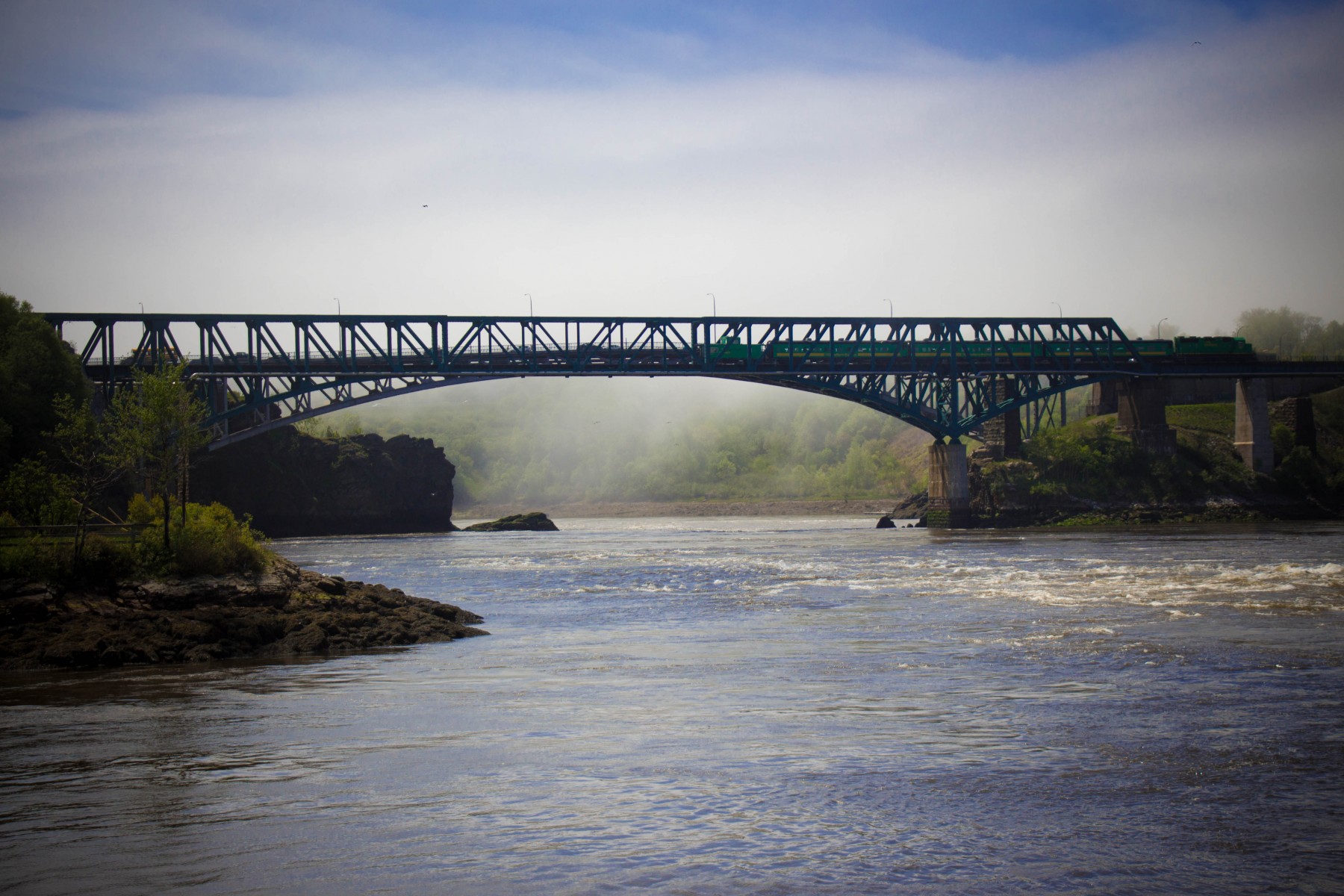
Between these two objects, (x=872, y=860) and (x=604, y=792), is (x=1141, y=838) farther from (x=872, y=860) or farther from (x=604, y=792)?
(x=604, y=792)

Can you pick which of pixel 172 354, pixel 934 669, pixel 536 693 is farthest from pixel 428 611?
pixel 172 354

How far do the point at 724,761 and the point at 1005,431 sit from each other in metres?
93.1

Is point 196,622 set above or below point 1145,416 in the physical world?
below

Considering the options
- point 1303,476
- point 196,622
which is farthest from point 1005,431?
point 196,622

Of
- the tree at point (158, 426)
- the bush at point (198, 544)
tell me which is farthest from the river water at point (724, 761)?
the tree at point (158, 426)

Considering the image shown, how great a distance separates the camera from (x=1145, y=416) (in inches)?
3959

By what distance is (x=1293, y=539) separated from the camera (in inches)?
2414

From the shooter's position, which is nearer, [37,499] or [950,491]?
[37,499]

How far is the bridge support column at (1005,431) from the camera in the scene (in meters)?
102

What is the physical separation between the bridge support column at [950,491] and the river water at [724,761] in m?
64.6

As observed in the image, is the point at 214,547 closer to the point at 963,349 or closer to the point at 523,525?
the point at 963,349

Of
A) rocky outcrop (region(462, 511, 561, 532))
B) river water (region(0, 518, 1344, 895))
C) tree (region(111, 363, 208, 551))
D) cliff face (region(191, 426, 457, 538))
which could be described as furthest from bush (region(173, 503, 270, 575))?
rocky outcrop (region(462, 511, 561, 532))

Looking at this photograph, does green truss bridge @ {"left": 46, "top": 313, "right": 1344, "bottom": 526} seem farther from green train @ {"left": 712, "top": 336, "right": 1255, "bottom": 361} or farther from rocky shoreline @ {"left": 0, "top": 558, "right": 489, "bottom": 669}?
rocky shoreline @ {"left": 0, "top": 558, "right": 489, "bottom": 669}

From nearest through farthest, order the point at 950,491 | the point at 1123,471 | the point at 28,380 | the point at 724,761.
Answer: the point at 724,761 → the point at 28,380 → the point at 950,491 → the point at 1123,471
